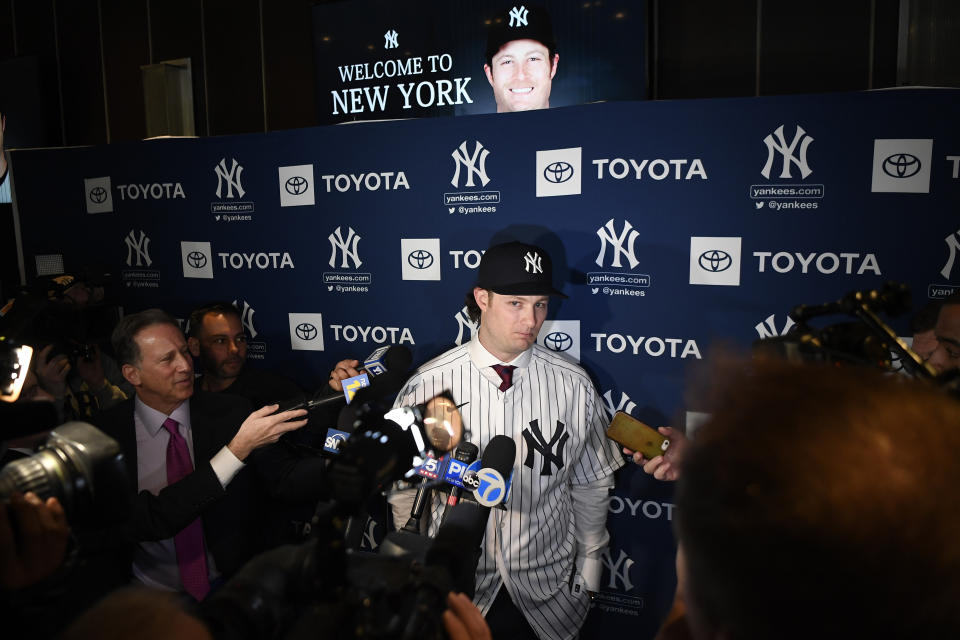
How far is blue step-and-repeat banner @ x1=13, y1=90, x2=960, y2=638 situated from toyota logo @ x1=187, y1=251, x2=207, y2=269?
0.04 feet

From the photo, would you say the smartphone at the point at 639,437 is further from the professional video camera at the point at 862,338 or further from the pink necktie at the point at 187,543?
the pink necktie at the point at 187,543

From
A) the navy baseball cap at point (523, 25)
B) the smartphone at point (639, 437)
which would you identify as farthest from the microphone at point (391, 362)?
the navy baseball cap at point (523, 25)

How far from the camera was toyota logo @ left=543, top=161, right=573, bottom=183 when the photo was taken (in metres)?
2.21

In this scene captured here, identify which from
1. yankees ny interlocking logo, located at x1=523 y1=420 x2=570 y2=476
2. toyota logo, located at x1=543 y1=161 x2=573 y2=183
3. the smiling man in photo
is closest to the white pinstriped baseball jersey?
yankees ny interlocking logo, located at x1=523 y1=420 x2=570 y2=476

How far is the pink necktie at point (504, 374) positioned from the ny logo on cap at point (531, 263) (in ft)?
1.20

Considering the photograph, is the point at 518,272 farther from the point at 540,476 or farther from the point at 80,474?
the point at 80,474

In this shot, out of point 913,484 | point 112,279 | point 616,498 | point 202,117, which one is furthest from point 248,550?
point 202,117

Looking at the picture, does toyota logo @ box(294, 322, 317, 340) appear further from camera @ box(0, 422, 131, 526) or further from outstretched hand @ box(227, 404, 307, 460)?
camera @ box(0, 422, 131, 526)

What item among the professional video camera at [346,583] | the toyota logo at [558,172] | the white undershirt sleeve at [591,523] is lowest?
the white undershirt sleeve at [591,523]

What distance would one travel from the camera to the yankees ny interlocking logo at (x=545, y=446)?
199 centimetres

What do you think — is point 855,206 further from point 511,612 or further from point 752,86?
point 511,612

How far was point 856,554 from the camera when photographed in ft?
1.51

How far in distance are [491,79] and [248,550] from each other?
112 inches

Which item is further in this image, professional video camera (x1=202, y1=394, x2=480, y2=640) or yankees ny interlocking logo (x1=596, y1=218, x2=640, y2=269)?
yankees ny interlocking logo (x1=596, y1=218, x2=640, y2=269)
